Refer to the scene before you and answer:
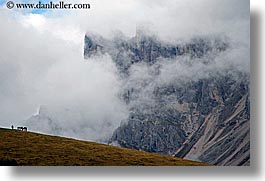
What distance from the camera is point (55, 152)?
3.24 metres

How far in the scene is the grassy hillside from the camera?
3223 millimetres

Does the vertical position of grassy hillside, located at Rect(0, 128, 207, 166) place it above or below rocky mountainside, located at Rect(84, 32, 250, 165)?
below

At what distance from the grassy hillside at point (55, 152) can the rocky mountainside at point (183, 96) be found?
8 centimetres

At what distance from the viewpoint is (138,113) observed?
3305 mm

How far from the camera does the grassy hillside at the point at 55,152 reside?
322cm

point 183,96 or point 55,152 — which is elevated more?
point 183,96

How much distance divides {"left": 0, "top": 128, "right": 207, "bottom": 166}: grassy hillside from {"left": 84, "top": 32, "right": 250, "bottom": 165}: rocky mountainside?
0.08m

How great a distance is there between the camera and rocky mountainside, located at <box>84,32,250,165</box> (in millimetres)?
3285

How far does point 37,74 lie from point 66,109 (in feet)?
0.94

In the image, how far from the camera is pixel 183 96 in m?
3.31

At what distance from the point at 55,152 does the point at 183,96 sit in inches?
34.8

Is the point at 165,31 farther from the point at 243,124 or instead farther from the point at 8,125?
the point at 8,125

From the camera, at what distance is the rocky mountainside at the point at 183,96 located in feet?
10.8

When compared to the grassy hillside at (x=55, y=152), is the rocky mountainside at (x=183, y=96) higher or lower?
higher
